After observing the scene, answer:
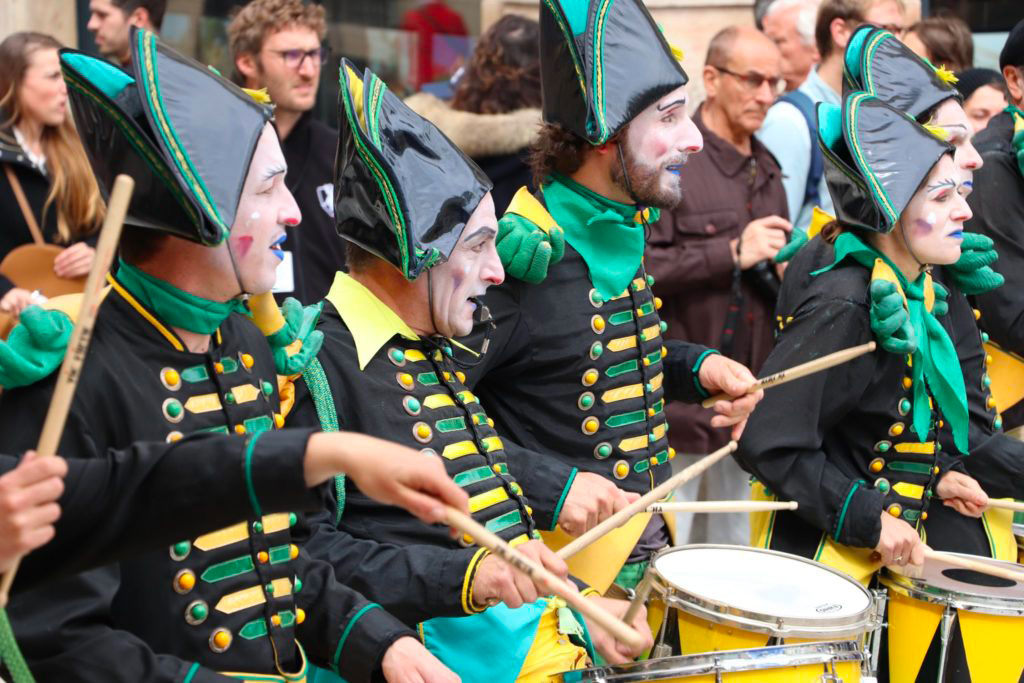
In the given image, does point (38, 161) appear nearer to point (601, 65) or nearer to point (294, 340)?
point (601, 65)

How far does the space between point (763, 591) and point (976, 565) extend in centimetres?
79

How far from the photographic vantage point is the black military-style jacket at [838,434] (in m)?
4.20

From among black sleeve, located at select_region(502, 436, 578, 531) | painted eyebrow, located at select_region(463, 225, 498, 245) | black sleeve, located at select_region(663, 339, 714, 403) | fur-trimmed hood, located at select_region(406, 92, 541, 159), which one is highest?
fur-trimmed hood, located at select_region(406, 92, 541, 159)

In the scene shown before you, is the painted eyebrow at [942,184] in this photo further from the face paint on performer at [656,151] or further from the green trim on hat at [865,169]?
the face paint on performer at [656,151]

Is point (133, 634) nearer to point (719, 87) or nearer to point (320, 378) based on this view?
point (320, 378)

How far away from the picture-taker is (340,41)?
30.2 ft

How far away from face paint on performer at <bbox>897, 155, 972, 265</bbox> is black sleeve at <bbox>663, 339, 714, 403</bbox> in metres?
0.75

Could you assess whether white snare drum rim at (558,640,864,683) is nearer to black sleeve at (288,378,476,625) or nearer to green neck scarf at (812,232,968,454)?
black sleeve at (288,378,476,625)

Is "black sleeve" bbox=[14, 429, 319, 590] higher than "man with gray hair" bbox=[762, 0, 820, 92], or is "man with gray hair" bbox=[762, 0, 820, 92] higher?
"man with gray hair" bbox=[762, 0, 820, 92]

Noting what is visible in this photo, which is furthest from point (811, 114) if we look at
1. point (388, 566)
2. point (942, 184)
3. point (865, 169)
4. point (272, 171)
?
point (272, 171)

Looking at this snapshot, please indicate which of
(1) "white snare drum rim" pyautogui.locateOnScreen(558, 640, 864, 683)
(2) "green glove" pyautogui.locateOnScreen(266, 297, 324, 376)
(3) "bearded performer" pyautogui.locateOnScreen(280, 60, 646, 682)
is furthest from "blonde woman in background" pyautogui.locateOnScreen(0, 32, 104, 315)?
(1) "white snare drum rim" pyautogui.locateOnScreen(558, 640, 864, 683)

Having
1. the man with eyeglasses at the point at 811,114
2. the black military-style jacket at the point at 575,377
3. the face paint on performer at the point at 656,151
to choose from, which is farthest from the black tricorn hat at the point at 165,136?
the man with eyeglasses at the point at 811,114

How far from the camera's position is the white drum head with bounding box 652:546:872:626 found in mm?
3523

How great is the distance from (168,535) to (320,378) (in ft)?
3.32
